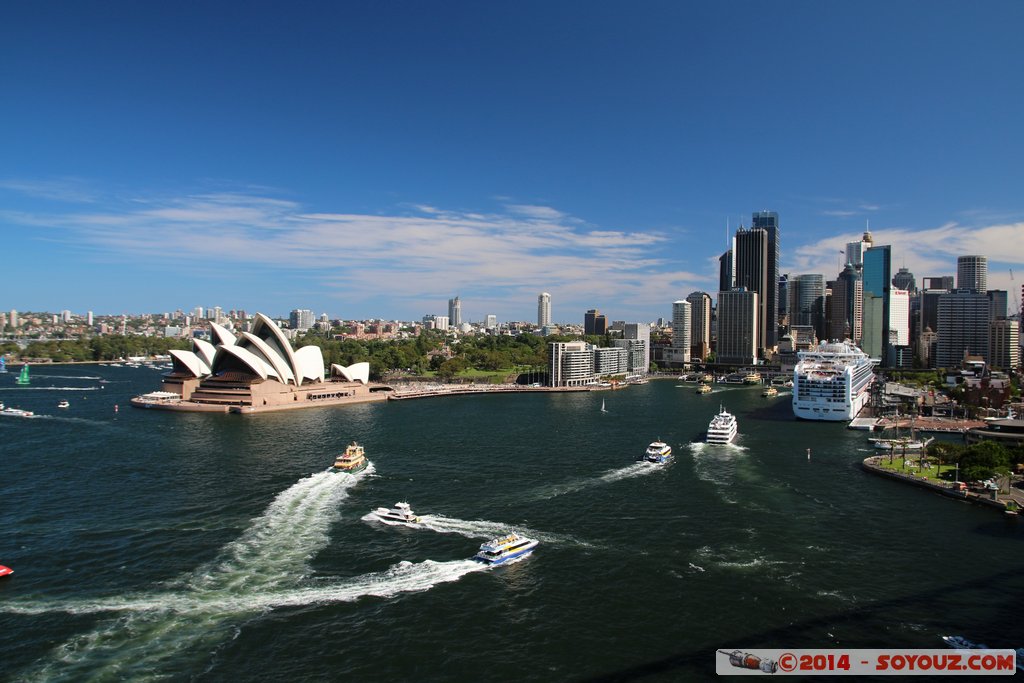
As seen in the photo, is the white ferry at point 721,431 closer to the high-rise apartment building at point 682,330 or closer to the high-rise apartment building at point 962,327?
the high-rise apartment building at point 682,330

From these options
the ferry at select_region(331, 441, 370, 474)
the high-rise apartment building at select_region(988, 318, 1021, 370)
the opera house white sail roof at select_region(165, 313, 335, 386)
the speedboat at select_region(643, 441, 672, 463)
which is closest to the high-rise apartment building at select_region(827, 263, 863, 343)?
the high-rise apartment building at select_region(988, 318, 1021, 370)

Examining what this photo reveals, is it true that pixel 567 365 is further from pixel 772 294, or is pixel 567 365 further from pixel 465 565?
pixel 772 294

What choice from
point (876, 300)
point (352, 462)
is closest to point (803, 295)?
point (876, 300)


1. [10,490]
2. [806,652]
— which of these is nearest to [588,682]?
[806,652]

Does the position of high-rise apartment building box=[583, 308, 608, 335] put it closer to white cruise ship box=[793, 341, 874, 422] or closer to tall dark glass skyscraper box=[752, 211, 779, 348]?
tall dark glass skyscraper box=[752, 211, 779, 348]

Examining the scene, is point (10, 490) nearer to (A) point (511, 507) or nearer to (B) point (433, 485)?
(B) point (433, 485)

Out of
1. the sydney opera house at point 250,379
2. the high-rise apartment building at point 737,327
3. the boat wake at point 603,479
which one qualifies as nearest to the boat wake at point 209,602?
the boat wake at point 603,479
